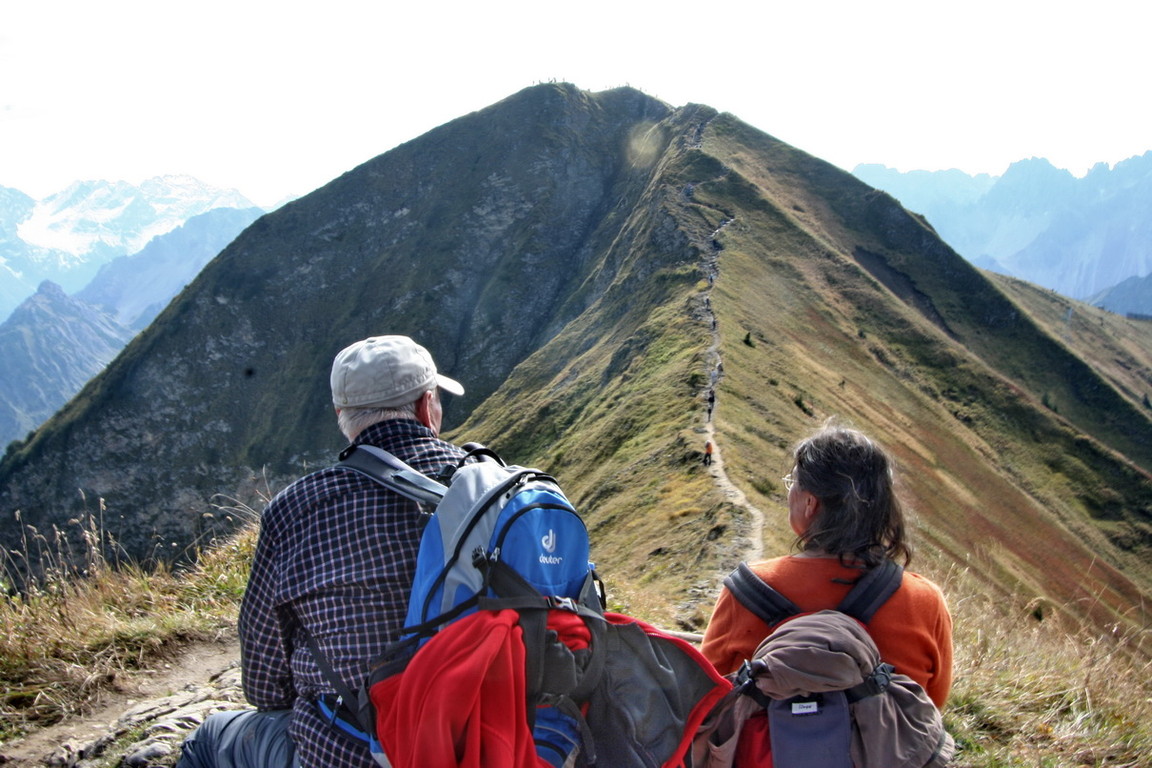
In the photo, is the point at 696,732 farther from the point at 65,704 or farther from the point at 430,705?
the point at 65,704

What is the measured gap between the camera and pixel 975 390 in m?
56.6

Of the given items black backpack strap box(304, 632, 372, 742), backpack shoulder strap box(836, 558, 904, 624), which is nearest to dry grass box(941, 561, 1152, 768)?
backpack shoulder strap box(836, 558, 904, 624)

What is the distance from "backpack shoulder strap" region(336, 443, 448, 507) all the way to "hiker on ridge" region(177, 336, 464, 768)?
0.08 metres

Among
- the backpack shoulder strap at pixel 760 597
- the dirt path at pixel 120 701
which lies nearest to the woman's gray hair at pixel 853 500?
the backpack shoulder strap at pixel 760 597

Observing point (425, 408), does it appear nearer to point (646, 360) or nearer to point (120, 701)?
point (120, 701)

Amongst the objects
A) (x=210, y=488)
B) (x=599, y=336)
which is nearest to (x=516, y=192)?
(x=599, y=336)

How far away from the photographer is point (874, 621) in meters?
3.17

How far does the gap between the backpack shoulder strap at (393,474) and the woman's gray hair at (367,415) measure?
26cm

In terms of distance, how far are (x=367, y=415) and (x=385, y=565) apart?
81cm

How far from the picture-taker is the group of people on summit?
125 inches

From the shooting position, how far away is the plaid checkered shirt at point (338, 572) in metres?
3.17

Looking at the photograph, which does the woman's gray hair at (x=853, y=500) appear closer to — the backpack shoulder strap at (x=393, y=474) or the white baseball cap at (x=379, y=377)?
the backpack shoulder strap at (x=393, y=474)

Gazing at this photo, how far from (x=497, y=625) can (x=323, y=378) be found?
9388 cm

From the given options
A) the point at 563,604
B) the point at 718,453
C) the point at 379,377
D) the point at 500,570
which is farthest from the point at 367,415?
the point at 718,453
